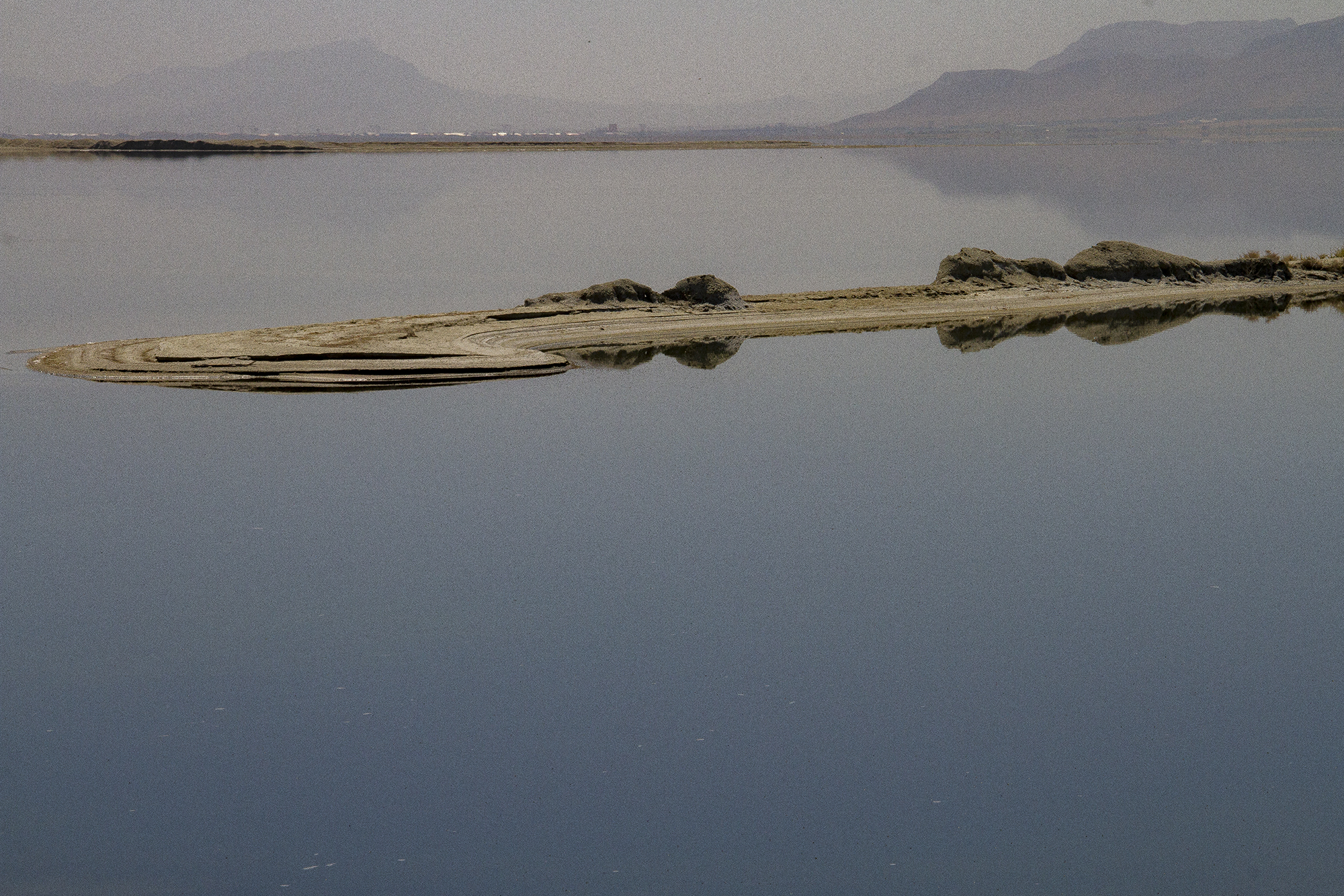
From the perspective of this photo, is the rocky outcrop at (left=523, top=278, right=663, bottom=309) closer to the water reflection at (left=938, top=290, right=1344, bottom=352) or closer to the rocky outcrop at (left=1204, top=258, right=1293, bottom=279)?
the water reflection at (left=938, top=290, right=1344, bottom=352)

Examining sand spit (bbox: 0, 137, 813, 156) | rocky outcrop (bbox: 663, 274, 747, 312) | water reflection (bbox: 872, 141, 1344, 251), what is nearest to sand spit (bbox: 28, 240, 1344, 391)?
rocky outcrop (bbox: 663, 274, 747, 312)

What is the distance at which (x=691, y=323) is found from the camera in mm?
29047

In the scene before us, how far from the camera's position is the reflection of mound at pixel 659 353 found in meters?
26.0

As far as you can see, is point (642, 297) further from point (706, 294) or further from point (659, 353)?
point (659, 353)

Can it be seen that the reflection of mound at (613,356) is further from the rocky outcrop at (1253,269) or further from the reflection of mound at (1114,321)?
the rocky outcrop at (1253,269)

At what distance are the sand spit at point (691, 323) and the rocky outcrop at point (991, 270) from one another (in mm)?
38

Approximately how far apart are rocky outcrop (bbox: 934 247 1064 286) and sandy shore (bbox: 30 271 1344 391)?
328 mm

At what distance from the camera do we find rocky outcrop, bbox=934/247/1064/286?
3391cm

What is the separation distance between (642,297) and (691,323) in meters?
1.80

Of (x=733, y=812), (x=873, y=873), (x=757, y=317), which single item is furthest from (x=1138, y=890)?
(x=757, y=317)

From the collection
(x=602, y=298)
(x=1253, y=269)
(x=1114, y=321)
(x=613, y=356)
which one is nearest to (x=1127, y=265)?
(x=1114, y=321)

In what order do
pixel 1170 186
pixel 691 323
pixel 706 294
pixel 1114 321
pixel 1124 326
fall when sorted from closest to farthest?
pixel 691 323, pixel 706 294, pixel 1124 326, pixel 1114 321, pixel 1170 186

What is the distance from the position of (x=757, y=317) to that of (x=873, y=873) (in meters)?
21.6

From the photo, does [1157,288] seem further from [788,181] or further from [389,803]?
[788,181]
